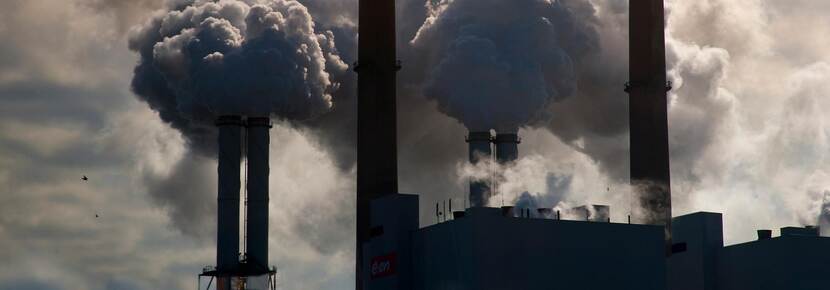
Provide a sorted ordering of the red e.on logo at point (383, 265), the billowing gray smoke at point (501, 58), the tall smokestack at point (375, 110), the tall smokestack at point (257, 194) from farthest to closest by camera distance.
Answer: the tall smokestack at point (257, 194)
the billowing gray smoke at point (501, 58)
the tall smokestack at point (375, 110)
the red e.on logo at point (383, 265)

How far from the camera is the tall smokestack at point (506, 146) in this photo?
218 feet

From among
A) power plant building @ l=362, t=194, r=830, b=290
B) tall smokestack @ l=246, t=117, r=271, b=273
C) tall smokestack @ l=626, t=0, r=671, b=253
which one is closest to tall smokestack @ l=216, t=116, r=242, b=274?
tall smokestack @ l=246, t=117, r=271, b=273

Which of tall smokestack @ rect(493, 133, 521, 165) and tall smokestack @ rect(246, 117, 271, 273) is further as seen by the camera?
tall smokestack @ rect(246, 117, 271, 273)

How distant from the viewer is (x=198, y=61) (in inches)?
2650

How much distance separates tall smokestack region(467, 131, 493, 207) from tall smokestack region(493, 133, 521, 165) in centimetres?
49

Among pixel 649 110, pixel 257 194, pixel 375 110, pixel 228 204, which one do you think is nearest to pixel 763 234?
pixel 649 110

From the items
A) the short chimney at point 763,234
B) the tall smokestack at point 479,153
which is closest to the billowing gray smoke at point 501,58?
the tall smokestack at point 479,153

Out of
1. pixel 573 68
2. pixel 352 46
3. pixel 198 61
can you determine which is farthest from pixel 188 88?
pixel 573 68

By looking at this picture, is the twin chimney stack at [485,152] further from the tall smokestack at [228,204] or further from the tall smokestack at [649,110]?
the tall smokestack at [228,204]

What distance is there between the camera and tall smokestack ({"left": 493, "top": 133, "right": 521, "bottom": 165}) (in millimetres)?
66500

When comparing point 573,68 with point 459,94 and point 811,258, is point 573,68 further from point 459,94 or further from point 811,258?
point 811,258

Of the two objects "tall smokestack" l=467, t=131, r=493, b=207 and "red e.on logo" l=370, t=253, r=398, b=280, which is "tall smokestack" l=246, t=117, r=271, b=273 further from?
"red e.on logo" l=370, t=253, r=398, b=280

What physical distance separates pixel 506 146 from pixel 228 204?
44.4 feet

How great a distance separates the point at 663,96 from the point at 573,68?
17.4 ft
